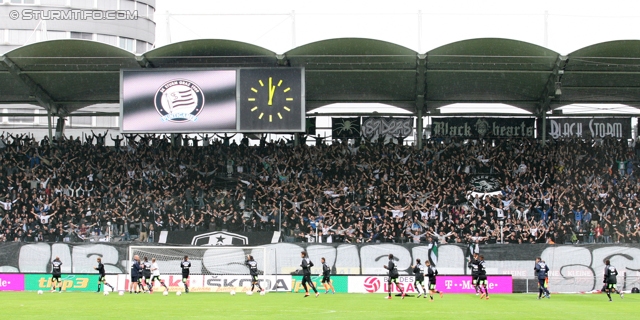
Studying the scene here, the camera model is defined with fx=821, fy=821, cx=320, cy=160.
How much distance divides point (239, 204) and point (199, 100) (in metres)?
6.27

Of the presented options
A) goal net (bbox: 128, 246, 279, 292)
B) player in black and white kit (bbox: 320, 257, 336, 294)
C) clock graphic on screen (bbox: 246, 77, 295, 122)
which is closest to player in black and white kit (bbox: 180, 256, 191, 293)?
goal net (bbox: 128, 246, 279, 292)

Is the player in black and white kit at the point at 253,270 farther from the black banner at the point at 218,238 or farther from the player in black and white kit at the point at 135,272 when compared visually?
the black banner at the point at 218,238

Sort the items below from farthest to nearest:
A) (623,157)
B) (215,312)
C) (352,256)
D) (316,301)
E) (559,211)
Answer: (623,157)
(559,211)
(352,256)
(316,301)
(215,312)

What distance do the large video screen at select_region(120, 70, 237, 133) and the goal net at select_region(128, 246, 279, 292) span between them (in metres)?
5.73

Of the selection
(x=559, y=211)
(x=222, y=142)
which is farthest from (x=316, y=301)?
(x=222, y=142)

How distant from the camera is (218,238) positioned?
3972 cm

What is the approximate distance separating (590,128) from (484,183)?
8.05m

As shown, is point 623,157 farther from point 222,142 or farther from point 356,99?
point 222,142

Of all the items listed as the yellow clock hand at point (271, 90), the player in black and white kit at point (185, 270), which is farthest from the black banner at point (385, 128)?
the player in black and white kit at point (185, 270)

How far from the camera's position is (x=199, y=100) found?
38.4m

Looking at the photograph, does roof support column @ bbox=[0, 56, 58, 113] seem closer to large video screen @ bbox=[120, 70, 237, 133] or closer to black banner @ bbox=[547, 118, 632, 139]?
Answer: large video screen @ bbox=[120, 70, 237, 133]

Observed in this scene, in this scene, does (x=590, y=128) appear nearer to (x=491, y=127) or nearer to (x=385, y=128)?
(x=491, y=127)

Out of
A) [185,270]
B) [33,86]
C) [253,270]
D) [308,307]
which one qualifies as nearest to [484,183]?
[253,270]

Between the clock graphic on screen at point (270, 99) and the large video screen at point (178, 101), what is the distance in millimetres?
997
